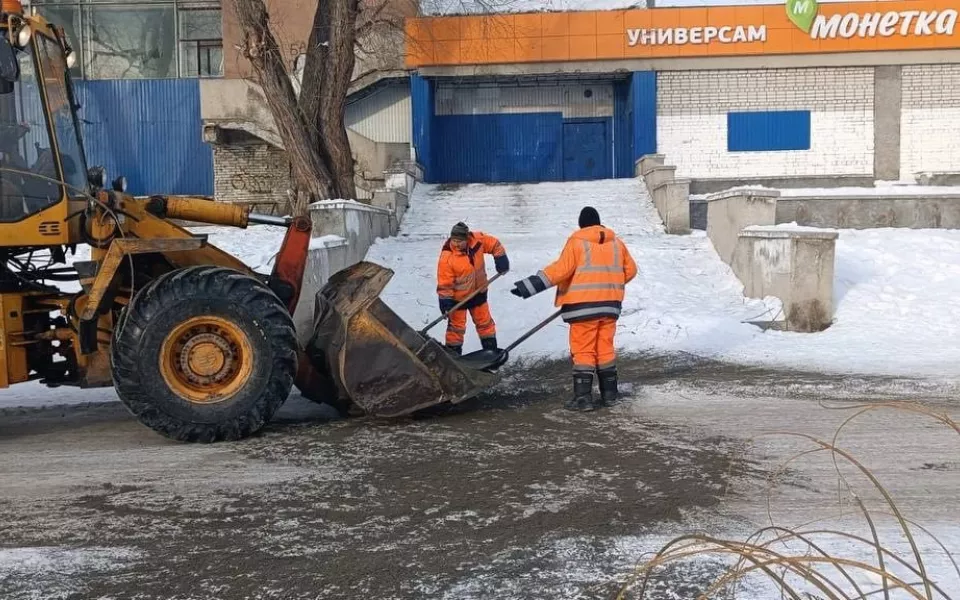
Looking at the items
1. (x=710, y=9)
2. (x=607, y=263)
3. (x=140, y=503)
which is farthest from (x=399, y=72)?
(x=140, y=503)

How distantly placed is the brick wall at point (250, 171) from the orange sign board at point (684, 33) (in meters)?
4.59

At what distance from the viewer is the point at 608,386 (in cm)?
749

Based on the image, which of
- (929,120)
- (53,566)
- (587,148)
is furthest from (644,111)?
(53,566)

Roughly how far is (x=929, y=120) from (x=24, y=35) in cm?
2365

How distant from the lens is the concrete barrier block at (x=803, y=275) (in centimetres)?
1096

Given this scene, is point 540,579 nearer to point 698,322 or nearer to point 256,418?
point 256,418

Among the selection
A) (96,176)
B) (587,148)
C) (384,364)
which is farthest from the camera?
(587,148)

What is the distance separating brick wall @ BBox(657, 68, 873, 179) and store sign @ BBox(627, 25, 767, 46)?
881 millimetres

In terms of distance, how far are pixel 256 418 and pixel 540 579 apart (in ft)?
10.1

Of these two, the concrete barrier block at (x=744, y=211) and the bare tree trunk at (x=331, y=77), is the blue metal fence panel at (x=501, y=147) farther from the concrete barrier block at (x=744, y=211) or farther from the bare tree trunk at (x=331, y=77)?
the concrete barrier block at (x=744, y=211)

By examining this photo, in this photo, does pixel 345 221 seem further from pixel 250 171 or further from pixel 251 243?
pixel 250 171

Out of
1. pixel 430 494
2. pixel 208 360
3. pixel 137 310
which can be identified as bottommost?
pixel 430 494

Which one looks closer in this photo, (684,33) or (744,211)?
(744,211)

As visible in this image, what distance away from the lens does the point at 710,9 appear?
2348 centimetres
